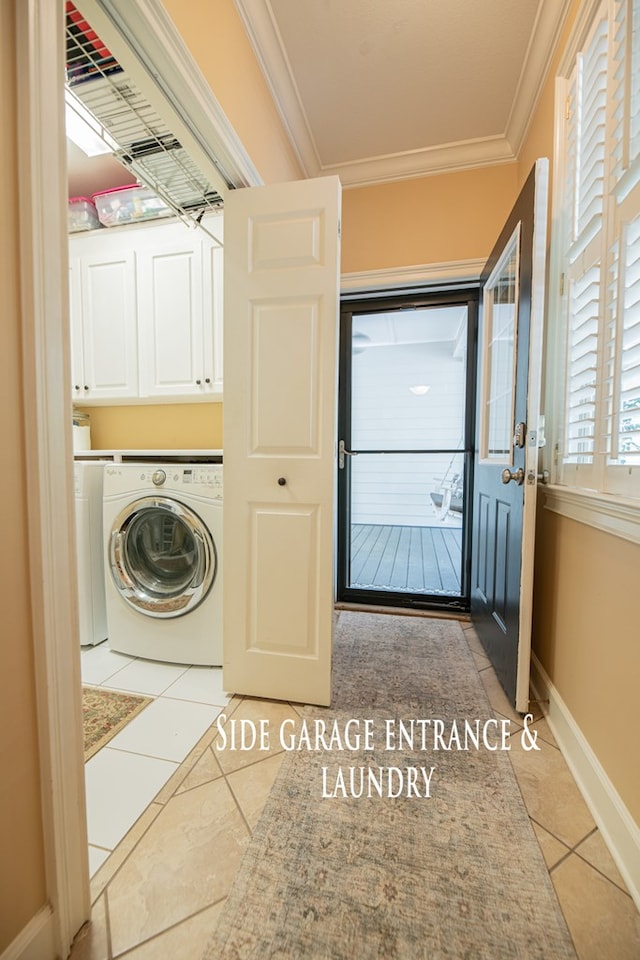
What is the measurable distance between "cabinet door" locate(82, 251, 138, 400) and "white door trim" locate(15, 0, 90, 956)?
169 cm

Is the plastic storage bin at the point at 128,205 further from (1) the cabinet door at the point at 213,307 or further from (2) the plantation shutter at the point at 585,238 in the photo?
(2) the plantation shutter at the point at 585,238

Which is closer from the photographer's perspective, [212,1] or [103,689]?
A: [212,1]

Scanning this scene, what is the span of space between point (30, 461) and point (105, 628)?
1.76 metres

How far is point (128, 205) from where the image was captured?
2191mm

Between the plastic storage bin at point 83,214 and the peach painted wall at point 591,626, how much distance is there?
2.44m

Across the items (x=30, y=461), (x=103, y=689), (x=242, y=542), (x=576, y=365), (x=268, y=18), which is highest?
(x=268, y=18)

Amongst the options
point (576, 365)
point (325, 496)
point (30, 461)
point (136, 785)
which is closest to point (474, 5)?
point (576, 365)

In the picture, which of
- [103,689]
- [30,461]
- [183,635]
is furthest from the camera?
[183,635]

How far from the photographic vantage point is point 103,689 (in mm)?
1711

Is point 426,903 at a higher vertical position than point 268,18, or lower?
lower

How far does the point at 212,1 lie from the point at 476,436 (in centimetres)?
216

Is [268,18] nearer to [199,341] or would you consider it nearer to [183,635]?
[199,341]

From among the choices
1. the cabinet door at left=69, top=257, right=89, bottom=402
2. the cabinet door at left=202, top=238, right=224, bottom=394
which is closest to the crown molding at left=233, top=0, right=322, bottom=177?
the cabinet door at left=202, top=238, right=224, bottom=394

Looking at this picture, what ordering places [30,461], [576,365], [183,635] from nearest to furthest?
[30,461], [576,365], [183,635]
